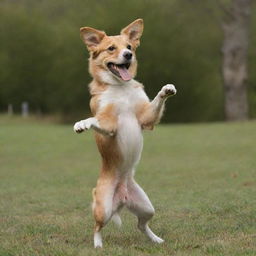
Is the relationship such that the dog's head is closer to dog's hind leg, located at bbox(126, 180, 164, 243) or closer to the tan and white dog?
the tan and white dog

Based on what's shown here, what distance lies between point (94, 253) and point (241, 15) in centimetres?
2692

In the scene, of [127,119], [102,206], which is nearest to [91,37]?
[127,119]

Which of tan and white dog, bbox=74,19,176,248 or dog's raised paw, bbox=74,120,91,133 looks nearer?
dog's raised paw, bbox=74,120,91,133

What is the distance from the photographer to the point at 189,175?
44.2ft

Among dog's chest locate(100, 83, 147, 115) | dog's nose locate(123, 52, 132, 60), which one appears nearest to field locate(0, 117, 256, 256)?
dog's chest locate(100, 83, 147, 115)

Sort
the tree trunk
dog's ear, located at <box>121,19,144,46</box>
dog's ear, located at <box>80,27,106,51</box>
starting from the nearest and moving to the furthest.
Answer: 1. dog's ear, located at <box>80,27,106,51</box>
2. dog's ear, located at <box>121,19,144,46</box>
3. the tree trunk

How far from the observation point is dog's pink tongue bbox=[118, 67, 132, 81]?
658 centimetres

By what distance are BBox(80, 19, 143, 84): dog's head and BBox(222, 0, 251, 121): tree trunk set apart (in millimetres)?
25080

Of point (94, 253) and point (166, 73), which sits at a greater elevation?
point (94, 253)

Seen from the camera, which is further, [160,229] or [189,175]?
[189,175]

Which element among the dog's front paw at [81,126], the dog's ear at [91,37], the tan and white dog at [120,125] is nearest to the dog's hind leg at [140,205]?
the tan and white dog at [120,125]

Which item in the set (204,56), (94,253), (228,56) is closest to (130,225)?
(94,253)

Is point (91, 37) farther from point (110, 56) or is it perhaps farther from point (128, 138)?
point (128, 138)

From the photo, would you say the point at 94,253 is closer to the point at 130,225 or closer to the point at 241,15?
the point at 130,225
